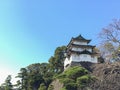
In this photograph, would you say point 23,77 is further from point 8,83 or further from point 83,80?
point 83,80

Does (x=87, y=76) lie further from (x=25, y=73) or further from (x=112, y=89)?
(x=25, y=73)

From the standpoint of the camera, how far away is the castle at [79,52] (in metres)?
42.7

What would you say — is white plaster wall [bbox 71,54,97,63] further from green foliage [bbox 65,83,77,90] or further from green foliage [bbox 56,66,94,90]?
green foliage [bbox 65,83,77,90]

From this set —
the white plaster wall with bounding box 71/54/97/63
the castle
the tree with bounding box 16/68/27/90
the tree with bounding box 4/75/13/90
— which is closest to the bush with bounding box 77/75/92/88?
the castle

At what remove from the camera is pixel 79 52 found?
4334 cm

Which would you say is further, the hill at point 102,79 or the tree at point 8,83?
the tree at point 8,83

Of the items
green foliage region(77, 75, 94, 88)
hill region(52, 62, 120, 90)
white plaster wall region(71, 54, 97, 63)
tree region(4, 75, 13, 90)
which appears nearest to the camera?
hill region(52, 62, 120, 90)

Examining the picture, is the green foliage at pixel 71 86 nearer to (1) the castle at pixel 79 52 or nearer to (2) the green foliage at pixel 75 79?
(2) the green foliage at pixel 75 79

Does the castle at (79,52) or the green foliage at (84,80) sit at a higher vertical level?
the castle at (79,52)

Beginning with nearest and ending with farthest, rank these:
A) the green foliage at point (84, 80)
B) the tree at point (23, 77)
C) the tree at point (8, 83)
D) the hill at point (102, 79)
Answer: the hill at point (102, 79), the green foliage at point (84, 80), the tree at point (23, 77), the tree at point (8, 83)

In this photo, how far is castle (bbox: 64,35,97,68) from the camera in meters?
42.7

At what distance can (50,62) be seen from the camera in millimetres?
46500

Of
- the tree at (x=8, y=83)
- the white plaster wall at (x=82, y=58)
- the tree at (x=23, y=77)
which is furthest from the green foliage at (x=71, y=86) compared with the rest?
the tree at (x=8, y=83)

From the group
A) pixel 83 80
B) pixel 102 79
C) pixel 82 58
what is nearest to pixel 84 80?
pixel 83 80
